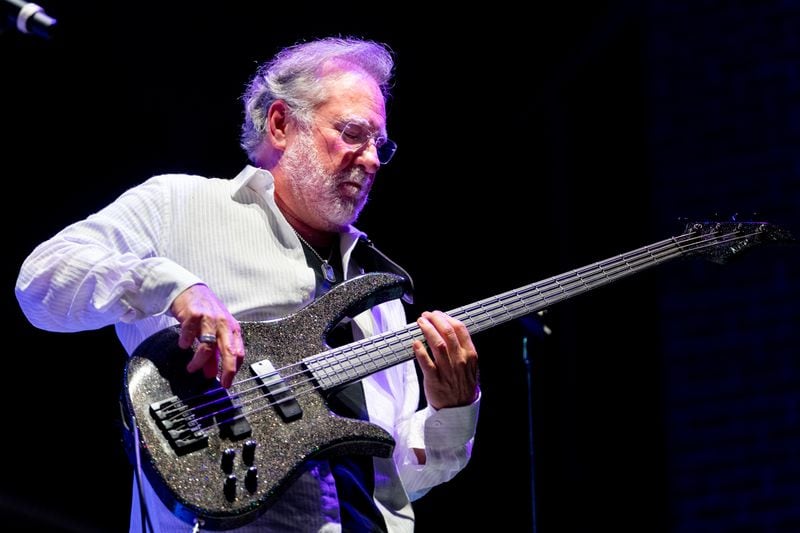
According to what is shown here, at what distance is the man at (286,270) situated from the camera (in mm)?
2080

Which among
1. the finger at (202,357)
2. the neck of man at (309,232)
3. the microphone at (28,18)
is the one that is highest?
the microphone at (28,18)

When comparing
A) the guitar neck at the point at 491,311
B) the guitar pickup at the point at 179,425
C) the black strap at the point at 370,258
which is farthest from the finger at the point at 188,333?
the black strap at the point at 370,258

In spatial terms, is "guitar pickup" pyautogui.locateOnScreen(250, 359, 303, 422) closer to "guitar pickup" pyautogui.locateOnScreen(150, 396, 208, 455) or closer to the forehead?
"guitar pickup" pyautogui.locateOnScreen(150, 396, 208, 455)

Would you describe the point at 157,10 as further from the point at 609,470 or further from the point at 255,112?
the point at 609,470

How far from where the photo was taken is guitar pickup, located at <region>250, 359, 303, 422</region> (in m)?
2.10

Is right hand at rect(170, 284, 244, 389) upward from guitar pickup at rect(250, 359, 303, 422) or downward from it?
upward

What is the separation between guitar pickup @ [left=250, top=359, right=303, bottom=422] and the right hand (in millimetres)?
116

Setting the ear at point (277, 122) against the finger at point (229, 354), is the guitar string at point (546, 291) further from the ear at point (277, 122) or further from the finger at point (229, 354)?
the ear at point (277, 122)

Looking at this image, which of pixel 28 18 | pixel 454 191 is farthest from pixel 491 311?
pixel 454 191

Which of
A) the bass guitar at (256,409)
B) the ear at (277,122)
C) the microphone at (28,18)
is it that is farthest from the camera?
the ear at (277,122)

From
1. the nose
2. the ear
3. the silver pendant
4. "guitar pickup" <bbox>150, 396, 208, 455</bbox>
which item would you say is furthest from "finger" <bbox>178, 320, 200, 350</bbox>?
the ear

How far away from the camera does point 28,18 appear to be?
1721mm

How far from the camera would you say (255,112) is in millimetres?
3002

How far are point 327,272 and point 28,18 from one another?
1118mm
